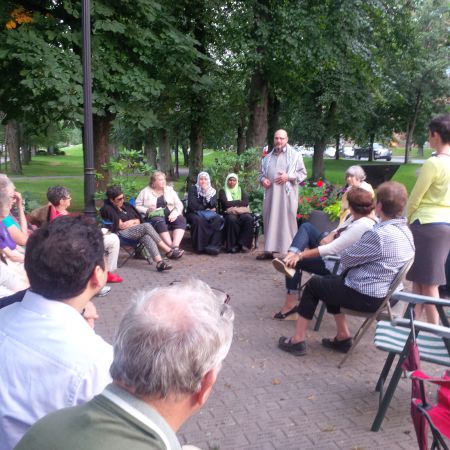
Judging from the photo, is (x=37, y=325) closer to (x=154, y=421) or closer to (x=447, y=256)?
(x=154, y=421)

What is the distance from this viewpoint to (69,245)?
2.10 meters

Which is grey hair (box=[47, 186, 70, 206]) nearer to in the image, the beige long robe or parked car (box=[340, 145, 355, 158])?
the beige long robe

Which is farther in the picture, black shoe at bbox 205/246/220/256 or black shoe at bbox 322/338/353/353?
black shoe at bbox 205/246/220/256

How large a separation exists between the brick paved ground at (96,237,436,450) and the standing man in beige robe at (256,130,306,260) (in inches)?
92.6

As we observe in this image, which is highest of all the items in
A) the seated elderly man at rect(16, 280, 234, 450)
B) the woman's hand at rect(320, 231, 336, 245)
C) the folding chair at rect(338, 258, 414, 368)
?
the seated elderly man at rect(16, 280, 234, 450)

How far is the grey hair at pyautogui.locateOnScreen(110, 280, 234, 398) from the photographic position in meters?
1.34

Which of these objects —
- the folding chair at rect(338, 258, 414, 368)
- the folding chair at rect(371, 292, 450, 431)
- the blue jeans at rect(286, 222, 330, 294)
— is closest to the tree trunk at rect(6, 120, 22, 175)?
the blue jeans at rect(286, 222, 330, 294)

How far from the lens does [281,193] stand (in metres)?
7.94

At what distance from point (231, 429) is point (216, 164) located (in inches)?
268

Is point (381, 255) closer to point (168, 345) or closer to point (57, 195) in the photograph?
point (168, 345)

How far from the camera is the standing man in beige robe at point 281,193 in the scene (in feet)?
25.6

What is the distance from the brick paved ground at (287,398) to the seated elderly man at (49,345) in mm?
360

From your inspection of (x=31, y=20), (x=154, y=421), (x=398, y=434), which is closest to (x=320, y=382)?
(x=398, y=434)

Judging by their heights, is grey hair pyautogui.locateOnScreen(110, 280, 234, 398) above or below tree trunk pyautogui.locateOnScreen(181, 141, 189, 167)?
above
